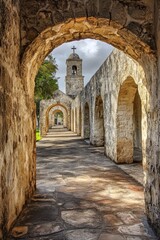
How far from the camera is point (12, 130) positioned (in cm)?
304

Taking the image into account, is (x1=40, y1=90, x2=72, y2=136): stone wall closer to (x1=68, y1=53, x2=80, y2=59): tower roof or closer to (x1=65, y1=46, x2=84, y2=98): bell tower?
(x1=65, y1=46, x2=84, y2=98): bell tower

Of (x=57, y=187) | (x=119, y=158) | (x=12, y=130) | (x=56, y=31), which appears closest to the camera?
(x=12, y=130)

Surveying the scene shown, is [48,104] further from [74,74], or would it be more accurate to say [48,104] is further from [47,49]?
[47,49]

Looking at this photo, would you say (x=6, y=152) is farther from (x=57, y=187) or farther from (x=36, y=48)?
(x=57, y=187)

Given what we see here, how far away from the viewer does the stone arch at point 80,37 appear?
3141 mm

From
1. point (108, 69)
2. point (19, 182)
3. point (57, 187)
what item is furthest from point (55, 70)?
point (19, 182)

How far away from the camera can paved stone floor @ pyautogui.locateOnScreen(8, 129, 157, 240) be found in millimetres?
2844

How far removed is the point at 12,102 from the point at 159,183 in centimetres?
188

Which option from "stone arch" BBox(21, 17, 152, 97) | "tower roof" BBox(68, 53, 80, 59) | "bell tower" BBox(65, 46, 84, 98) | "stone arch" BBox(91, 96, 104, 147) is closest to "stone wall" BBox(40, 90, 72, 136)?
"bell tower" BBox(65, 46, 84, 98)

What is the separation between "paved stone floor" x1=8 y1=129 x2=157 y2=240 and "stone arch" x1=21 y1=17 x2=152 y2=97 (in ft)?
5.93

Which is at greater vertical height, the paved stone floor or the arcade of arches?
the arcade of arches

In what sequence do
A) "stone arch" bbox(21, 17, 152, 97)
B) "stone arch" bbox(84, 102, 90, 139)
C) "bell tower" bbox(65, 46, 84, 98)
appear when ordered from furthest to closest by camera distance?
"bell tower" bbox(65, 46, 84, 98) < "stone arch" bbox(84, 102, 90, 139) < "stone arch" bbox(21, 17, 152, 97)

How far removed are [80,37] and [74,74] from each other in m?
35.0

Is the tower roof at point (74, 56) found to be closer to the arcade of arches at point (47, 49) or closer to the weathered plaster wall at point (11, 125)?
the arcade of arches at point (47, 49)
